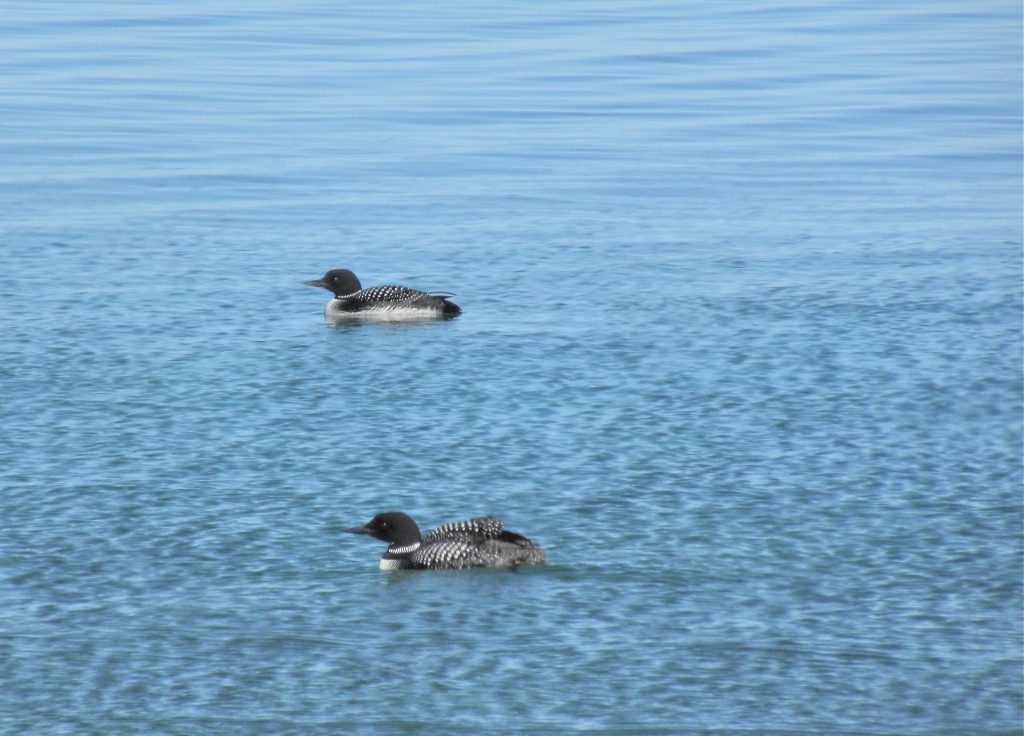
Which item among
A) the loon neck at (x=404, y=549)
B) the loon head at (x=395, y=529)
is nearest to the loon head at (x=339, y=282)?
the loon head at (x=395, y=529)

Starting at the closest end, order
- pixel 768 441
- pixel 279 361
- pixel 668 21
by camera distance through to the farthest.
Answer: pixel 768 441
pixel 279 361
pixel 668 21

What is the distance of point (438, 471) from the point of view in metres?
14.6

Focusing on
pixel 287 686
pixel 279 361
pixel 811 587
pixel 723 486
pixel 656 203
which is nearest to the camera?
pixel 287 686

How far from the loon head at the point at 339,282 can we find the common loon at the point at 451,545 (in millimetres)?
8669

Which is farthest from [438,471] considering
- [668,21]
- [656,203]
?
[668,21]

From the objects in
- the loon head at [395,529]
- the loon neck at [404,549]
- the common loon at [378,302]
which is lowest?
the loon neck at [404,549]

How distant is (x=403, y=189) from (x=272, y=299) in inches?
275

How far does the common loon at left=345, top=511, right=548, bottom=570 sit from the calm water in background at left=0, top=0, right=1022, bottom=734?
Result: 18cm

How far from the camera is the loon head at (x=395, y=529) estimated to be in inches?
488

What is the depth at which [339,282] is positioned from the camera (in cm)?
2106

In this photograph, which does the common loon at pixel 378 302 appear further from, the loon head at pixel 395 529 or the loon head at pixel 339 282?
the loon head at pixel 395 529

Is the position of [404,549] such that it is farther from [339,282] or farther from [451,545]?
[339,282]

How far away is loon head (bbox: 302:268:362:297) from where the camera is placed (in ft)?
68.7

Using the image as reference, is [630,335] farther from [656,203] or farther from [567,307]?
[656,203]
